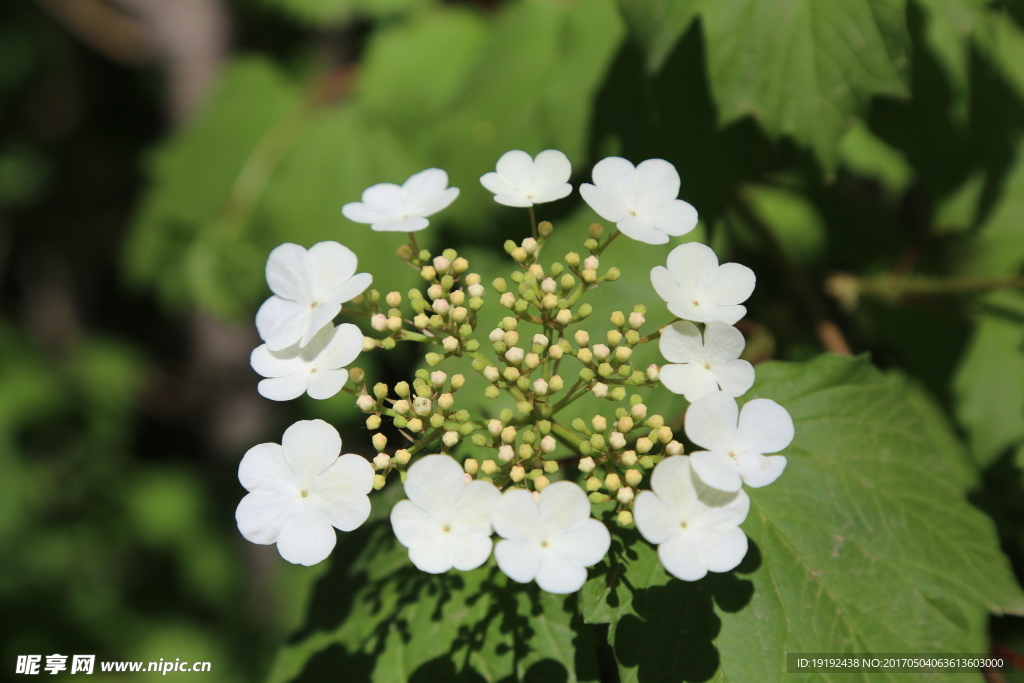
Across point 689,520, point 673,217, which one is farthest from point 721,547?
point 673,217

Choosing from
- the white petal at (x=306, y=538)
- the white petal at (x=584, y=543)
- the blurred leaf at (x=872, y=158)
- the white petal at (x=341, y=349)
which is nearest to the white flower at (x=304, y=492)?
the white petal at (x=306, y=538)

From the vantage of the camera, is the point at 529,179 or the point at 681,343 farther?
the point at 529,179

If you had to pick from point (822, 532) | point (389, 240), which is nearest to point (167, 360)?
point (389, 240)

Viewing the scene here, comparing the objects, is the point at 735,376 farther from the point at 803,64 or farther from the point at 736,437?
the point at 803,64

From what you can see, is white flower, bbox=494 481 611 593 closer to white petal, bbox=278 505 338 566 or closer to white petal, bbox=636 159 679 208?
white petal, bbox=278 505 338 566

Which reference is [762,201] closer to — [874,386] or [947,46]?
[947,46]

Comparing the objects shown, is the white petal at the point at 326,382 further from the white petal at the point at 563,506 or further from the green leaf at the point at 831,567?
the green leaf at the point at 831,567

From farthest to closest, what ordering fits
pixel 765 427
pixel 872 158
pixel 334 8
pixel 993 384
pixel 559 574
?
pixel 334 8, pixel 872 158, pixel 993 384, pixel 765 427, pixel 559 574
